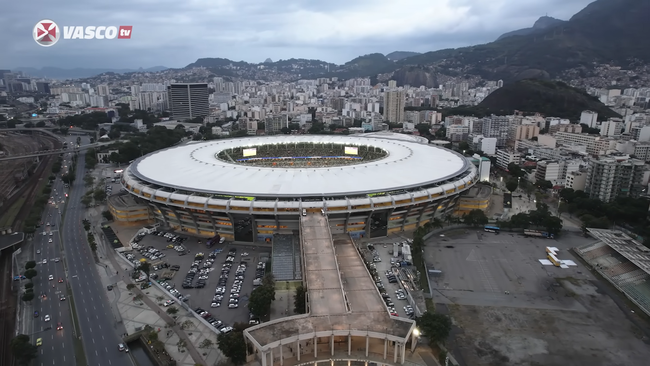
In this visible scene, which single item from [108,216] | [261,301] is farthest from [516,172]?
[108,216]

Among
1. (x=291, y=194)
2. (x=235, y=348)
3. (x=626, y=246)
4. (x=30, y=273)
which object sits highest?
(x=291, y=194)

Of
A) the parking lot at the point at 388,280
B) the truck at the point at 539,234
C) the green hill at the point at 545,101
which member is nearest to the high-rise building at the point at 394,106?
the green hill at the point at 545,101

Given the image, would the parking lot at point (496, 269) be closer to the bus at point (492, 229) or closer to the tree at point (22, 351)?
the bus at point (492, 229)

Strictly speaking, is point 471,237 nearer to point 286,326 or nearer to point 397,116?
point 286,326

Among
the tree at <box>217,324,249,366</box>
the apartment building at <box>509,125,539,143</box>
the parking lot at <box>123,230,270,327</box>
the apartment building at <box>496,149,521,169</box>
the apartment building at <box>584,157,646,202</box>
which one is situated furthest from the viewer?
the apartment building at <box>509,125,539,143</box>

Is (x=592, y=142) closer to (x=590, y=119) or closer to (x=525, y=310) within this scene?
(x=590, y=119)

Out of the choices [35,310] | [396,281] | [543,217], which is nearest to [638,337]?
[396,281]

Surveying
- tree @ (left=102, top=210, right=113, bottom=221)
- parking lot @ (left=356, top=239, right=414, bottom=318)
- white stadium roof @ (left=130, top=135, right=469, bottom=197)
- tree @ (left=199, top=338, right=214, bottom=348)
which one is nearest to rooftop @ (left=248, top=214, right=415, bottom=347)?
parking lot @ (left=356, top=239, right=414, bottom=318)

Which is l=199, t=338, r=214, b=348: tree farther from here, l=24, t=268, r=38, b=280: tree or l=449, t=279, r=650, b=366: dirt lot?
l=24, t=268, r=38, b=280: tree
